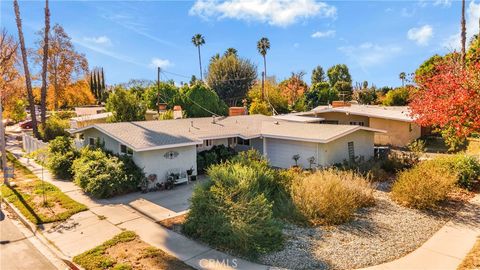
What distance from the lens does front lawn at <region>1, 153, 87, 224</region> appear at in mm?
Result: 12844

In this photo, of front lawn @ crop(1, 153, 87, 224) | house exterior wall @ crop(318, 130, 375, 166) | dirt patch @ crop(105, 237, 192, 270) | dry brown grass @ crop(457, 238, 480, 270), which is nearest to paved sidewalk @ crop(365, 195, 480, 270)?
dry brown grass @ crop(457, 238, 480, 270)

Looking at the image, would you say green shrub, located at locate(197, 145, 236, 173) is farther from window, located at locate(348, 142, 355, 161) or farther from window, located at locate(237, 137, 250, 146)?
window, located at locate(348, 142, 355, 161)

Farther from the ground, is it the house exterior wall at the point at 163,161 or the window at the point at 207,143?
the window at the point at 207,143

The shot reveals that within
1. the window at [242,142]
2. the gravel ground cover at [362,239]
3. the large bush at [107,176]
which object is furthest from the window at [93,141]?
the gravel ground cover at [362,239]

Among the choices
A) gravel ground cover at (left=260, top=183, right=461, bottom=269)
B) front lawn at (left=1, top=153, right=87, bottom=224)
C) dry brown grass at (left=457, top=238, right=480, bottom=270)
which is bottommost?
dry brown grass at (left=457, top=238, right=480, bottom=270)

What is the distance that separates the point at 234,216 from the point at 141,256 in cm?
289

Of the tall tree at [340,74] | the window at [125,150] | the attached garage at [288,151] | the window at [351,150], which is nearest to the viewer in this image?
the window at [125,150]

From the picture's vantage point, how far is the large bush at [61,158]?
1867cm

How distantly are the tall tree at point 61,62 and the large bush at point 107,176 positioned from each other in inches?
1466

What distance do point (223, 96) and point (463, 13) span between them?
31.5 meters

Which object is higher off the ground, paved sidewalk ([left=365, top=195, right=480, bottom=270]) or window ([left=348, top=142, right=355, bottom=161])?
window ([left=348, top=142, right=355, bottom=161])

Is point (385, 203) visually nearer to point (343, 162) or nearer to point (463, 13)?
point (343, 162)

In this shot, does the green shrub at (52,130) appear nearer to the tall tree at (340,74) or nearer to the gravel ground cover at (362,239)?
the gravel ground cover at (362,239)

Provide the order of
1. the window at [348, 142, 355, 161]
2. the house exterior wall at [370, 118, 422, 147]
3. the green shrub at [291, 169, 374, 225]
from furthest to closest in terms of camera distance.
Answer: the house exterior wall at [370, 118, 422, 147], the window at [348, 142, 355, 161], the green shrub at [291, 169, 374, 225]
